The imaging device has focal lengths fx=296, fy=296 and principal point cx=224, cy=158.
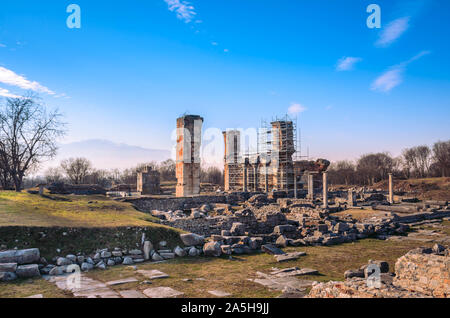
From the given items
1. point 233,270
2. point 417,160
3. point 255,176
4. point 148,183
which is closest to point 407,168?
point 417,160

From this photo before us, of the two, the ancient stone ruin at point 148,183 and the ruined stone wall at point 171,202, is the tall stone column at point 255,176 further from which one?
the ancient stone ruin at point 148,183

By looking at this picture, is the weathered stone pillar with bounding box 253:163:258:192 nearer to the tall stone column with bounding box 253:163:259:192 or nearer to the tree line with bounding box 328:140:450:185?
the tall stone column with bounding box 253:163:259:192

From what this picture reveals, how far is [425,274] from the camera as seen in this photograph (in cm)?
609

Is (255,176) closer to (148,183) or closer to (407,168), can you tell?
(148,183)

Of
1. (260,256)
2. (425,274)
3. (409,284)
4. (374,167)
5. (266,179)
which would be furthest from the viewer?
(374,167)

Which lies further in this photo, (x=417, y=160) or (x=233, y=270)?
(x=417, y=160)

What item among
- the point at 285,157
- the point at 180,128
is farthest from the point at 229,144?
the point at 180,128

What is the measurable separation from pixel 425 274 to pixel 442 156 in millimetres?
75478

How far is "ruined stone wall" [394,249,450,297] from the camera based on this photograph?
18.6 ft

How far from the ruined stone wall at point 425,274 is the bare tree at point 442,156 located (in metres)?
69.3

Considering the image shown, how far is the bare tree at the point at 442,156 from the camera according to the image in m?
63.4

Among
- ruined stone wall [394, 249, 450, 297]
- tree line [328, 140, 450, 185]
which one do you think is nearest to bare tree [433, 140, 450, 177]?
tree line [328, 140, 450, 185]

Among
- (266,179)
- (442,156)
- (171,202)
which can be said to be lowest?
(171,202)

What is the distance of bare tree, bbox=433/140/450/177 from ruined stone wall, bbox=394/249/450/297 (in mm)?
69278
